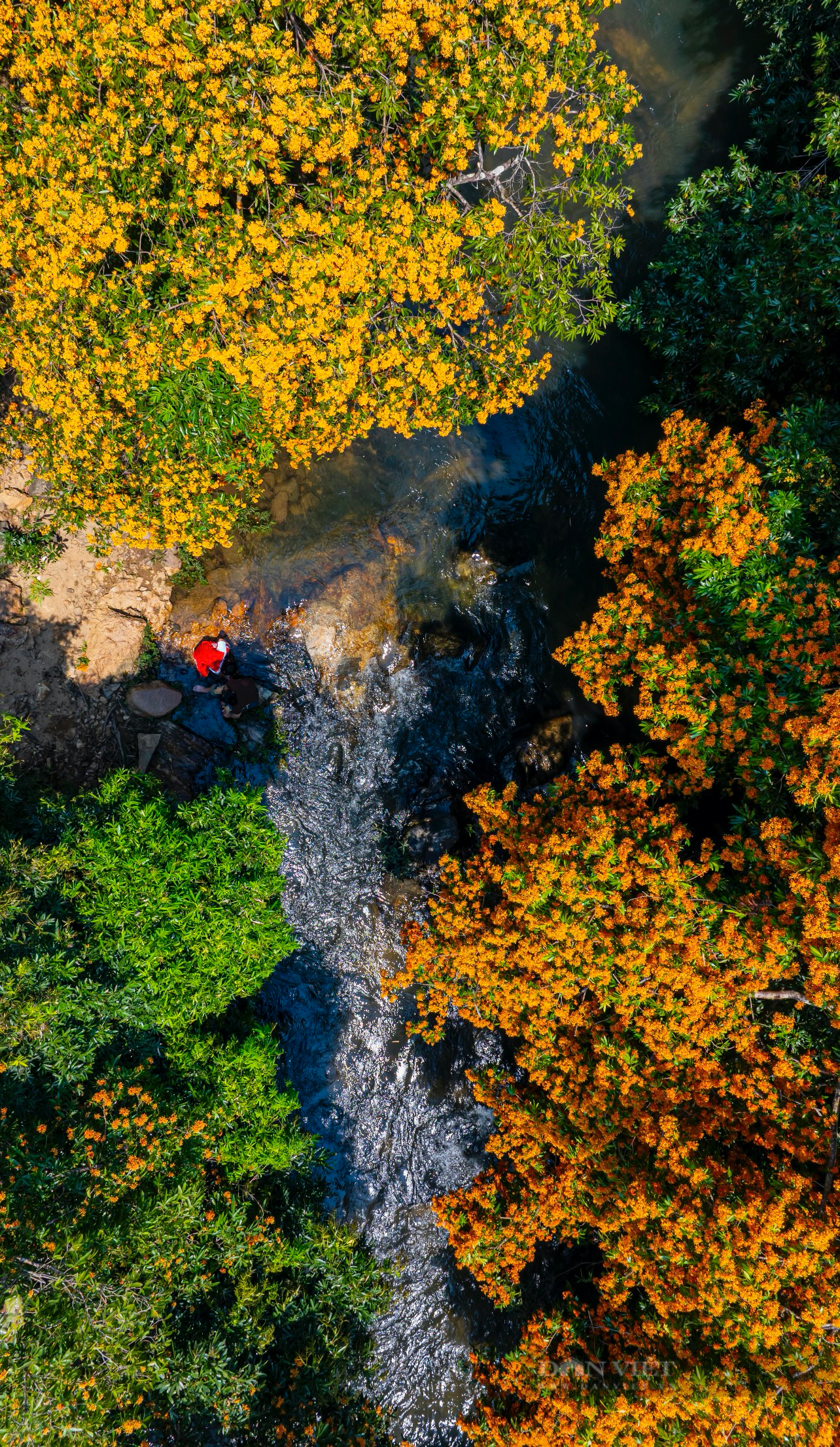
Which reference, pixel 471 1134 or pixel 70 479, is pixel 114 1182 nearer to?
pixel 471 1134

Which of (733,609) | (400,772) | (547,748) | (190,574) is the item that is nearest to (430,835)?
(400,772)

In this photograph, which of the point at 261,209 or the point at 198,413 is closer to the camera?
the point at 261,209

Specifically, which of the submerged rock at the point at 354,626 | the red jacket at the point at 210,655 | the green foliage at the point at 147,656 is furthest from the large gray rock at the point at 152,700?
the submerged rock at the point at 354,626

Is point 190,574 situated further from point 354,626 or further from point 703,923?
point 703,923

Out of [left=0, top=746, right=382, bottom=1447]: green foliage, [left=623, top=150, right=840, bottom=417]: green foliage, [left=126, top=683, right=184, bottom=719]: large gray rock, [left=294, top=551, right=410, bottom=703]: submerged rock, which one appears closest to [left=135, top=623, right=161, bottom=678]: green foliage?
[left=126, top=683, right=184, bottom=719]: large gray rock

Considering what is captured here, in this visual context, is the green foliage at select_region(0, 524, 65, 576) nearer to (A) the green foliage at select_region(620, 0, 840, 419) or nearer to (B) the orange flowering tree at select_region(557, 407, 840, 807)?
(B) the orange flowering tree at select_region(557, 407, 840, 807)

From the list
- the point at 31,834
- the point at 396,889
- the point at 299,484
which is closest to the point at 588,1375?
the point at 396,889
